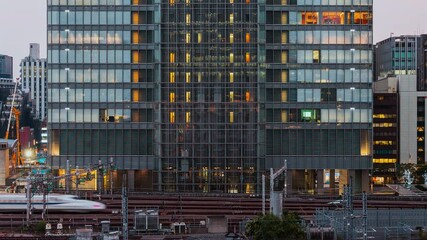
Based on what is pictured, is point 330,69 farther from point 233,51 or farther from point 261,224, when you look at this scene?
point 261,224

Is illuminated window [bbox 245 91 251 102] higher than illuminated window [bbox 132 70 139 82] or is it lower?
lower

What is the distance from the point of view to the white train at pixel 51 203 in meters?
97.6

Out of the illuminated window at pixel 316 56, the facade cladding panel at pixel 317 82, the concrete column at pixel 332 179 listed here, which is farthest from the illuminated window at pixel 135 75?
the concrete column at pixel 332 179

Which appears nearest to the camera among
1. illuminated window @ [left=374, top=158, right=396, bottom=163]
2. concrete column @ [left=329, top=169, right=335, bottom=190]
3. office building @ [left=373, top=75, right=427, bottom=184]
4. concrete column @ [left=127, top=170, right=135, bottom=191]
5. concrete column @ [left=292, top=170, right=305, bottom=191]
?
concrete column @ [left=127, top=170, right=135, bottom=191]

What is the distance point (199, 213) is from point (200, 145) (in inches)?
1263

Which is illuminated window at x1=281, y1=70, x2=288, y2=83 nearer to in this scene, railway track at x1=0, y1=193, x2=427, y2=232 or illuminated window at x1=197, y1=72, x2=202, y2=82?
illuminated window at x1=197, y1=72, x2=202, y2=82

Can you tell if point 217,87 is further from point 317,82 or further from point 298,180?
point 298,180

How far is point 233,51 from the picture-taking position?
124000mm

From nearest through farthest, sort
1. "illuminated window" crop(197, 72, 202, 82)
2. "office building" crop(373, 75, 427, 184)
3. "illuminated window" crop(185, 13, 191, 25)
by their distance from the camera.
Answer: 1. "illuminated window" crop(185, 13, 191, 25)
2. "illuminated window" crop(197, 72, 202, 82)
3. "office building" crop(373, 75, 427, 184)

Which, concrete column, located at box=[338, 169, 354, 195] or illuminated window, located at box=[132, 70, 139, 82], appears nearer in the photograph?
illuminated window, located at box=[132, 70, 139, 82]

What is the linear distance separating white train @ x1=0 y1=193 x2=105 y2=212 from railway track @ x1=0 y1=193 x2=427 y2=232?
93cm

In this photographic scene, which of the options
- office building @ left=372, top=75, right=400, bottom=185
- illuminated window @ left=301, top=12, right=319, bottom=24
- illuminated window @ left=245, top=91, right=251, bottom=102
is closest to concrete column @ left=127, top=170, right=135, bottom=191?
illuminated window @ left=245, top=91, right=251, bottom=102

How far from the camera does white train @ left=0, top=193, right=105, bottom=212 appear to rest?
320 ft

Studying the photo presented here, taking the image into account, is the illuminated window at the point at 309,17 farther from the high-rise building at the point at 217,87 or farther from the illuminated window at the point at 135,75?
the illuminated window at the point at 135,75
